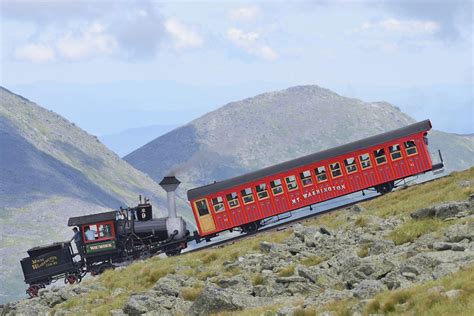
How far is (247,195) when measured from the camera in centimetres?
4584

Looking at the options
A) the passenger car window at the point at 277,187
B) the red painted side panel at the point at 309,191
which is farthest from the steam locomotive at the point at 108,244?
the passenger car window at the point at 277,187

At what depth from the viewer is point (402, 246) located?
26.4m

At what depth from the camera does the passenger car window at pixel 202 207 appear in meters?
46.0

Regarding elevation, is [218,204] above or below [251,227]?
above

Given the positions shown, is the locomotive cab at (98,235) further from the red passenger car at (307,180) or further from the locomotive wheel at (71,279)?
the red passenger car at (307,180)

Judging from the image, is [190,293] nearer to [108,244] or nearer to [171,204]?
[108,244]

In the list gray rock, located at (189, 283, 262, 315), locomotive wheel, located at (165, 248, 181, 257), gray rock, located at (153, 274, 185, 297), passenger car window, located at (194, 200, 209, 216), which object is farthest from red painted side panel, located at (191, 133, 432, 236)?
gray rock, located at (189, 283, 262, 315)

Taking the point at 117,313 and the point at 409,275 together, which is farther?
the point at 117,313

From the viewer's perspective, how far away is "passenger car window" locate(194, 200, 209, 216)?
46.0 metres

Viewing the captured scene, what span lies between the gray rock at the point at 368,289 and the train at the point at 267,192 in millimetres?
25120

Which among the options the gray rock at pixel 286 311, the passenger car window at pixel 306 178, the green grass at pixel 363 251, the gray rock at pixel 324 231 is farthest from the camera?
the passenger car window at pixel 306 178

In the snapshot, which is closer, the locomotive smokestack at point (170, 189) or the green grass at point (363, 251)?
the green grass at point (363, 251)

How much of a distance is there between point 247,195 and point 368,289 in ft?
85.0

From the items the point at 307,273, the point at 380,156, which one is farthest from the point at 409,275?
the point at 380,156
